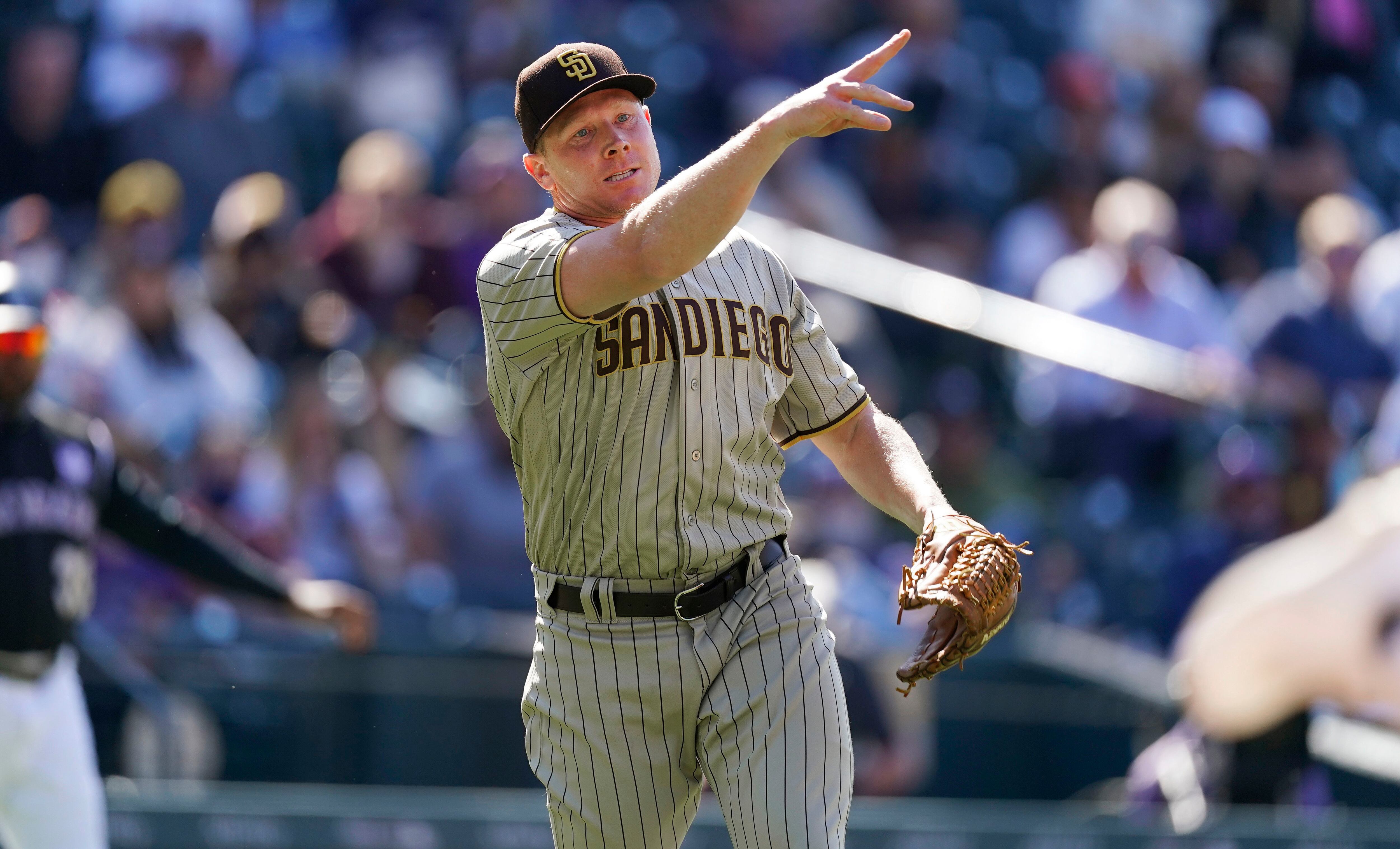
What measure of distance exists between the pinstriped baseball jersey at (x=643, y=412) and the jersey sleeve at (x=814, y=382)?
0.30 feet

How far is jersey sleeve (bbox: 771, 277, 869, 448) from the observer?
306 centimetres

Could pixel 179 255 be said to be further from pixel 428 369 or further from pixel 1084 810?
pixel 1084 810

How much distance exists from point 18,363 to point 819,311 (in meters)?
4.39

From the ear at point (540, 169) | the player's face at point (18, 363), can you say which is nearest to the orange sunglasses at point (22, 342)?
the player's face at point (18, 363)

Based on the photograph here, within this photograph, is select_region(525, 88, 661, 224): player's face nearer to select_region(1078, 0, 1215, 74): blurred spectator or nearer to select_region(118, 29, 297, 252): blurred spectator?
select_region(118, 29, 297, 252): blurred spectator

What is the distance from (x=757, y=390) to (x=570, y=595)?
48cm

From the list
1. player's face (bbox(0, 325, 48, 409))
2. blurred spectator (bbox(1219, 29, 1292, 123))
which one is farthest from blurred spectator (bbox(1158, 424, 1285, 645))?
player's face (bbox(0, 325, 48, 409))

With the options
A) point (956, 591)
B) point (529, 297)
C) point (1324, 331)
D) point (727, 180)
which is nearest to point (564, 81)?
point (529, 297)

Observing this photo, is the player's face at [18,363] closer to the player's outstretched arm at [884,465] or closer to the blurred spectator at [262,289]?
the blurred spectator at [262,289]

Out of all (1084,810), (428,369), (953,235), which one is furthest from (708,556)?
(953,235)

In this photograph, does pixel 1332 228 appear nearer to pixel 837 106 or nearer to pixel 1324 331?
pixel 1324 331

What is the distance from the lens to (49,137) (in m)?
8.00

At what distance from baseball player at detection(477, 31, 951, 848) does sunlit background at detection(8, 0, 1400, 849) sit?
2.80m

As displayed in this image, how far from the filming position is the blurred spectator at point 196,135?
806cm
